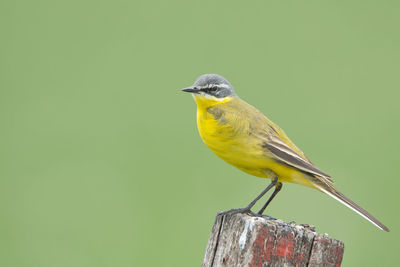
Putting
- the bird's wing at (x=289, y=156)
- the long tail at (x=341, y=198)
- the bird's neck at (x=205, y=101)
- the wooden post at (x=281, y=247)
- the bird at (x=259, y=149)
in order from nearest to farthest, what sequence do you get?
the wooden post at (x=281, y=247)
the long tail at (x=341, y=198)
the bird's wing at (x=289, y=156)
the bird at (x=259, y=149)
the bird's neck at (x=205, y=101)

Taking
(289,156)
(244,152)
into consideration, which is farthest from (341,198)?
(244,152)

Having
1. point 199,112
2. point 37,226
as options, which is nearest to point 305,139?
point 199,112

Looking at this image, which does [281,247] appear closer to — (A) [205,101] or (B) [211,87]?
(A) [205,101]

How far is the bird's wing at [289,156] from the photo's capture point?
6352 mm

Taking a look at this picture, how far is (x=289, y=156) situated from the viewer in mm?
6477

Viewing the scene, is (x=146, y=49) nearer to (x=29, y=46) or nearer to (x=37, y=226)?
(x=29, y=46)

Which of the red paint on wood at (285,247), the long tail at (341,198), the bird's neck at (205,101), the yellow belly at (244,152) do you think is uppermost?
the bird's neck at (205,101)

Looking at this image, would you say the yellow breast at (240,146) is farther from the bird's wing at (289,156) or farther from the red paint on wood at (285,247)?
the red paint on wood at (285,247)

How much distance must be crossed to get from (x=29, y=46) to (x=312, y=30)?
5923 millimetres

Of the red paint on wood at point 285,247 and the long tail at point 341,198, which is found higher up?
the long tail at point 341,198

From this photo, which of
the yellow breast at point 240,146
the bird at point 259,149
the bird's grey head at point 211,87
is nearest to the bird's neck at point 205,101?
the bird's grey head at point 211,87

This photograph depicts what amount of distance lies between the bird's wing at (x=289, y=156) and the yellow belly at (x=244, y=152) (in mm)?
85

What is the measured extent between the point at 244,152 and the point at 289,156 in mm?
455

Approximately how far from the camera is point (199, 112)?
7.16 meters
